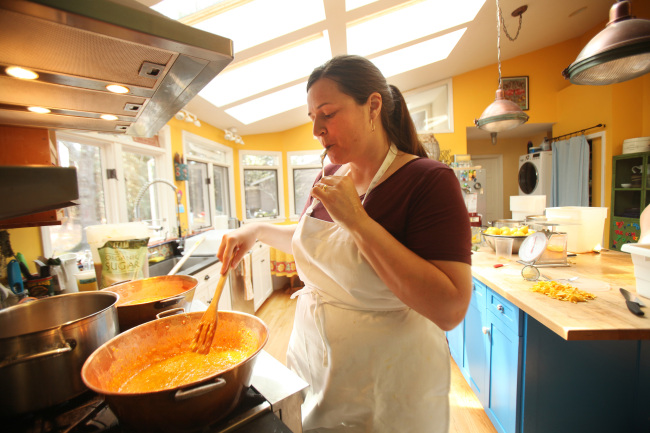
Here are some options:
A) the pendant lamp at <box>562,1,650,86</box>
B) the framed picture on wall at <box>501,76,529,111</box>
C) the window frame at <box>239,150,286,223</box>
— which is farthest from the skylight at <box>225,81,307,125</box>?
the framed picture on wall at <box>501,76,529,111</box>

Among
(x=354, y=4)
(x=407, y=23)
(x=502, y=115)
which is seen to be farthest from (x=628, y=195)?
(x=354, y=4)

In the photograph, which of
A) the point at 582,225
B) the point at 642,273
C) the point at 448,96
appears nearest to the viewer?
the point at 642,273

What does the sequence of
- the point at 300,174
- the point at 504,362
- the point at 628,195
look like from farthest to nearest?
the point at 300,174 → the point at 628,195 → the point at 504,362

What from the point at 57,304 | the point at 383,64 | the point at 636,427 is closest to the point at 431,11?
the point at 383,64

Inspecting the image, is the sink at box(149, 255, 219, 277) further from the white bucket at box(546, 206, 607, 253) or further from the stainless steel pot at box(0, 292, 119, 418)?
the white bucket at box(546, 206, 607, 253)

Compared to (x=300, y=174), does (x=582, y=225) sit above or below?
below

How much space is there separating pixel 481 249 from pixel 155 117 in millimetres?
2669

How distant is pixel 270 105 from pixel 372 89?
3405 mm

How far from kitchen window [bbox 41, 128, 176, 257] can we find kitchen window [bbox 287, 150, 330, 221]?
2319 millimetres

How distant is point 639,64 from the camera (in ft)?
5.03

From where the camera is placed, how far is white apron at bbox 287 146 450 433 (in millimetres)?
832

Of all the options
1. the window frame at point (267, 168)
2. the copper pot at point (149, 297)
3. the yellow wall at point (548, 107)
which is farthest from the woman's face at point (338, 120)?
the window frame at point (267, 168)

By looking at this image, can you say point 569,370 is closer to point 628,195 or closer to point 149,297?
point 149,297

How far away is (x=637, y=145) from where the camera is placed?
3.56 m
